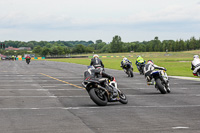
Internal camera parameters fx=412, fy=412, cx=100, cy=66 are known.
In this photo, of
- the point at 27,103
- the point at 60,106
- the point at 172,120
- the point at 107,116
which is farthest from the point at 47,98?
the point at 172,120

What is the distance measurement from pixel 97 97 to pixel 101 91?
253 mm

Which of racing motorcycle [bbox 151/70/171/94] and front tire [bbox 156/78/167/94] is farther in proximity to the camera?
racing motorcycle [bbox 151/70/171/94]

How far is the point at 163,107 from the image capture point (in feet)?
42.9

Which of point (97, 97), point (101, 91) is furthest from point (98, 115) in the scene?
point (101, 91)

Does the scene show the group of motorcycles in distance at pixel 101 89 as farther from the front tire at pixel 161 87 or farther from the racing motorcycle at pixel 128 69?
the racing motorcycle at pixel 128 69

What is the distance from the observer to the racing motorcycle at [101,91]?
1330 centimetres

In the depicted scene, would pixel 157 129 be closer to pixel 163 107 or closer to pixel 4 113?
pixel 163 107

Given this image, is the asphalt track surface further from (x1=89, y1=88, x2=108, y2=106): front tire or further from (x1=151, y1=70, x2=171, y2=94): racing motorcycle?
(x1=151, y1=70, x2=171, y2=94): racing motorcycle

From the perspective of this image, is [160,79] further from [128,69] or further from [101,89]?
[128,69]

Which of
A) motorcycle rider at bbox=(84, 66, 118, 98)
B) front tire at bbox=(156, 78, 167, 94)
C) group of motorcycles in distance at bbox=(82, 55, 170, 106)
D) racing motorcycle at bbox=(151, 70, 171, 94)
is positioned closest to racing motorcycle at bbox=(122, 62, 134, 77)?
racing motorcycle at bbox=(151, 70, 171, 94)

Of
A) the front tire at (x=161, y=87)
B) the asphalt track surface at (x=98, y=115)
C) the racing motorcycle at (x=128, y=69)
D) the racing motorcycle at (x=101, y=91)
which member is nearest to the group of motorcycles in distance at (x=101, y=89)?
the racing motorcycle at (x=101, y=91)

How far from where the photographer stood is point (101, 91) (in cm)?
1346

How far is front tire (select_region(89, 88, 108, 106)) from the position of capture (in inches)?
523

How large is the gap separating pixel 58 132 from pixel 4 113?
11.8 feet
